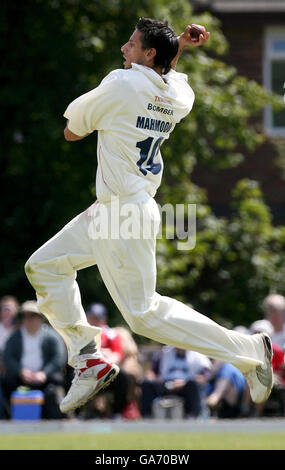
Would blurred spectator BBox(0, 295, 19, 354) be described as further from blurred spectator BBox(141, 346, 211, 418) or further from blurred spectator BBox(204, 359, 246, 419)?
blurred spectator BBox(204, 359, 246, 419)

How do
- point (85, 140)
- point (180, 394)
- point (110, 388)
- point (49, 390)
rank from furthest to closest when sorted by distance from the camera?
point (85, 140), point (180, 394), point (110, 388), point (49, 390)

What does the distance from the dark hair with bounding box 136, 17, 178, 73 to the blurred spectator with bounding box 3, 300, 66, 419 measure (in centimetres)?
635

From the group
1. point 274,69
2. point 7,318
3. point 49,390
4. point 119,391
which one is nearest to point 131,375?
point 119,391

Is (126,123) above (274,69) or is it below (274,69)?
below

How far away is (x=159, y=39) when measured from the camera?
696 cm

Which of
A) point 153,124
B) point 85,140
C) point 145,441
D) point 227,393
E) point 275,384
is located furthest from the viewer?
point 85,140

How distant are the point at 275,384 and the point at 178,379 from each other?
1.25 meters

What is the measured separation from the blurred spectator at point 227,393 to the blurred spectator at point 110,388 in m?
1.06

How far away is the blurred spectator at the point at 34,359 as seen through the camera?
1277 centimetres

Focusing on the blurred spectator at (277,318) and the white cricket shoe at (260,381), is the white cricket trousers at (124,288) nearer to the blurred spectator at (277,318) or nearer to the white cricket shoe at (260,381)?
the white cricket shoe at (260,381)

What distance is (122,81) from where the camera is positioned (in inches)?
269

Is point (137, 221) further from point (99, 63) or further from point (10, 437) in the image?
point (99, 63)

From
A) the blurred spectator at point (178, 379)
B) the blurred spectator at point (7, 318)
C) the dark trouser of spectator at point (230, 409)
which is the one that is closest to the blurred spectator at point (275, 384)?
the dark trouser of spectator at point (230, 409)

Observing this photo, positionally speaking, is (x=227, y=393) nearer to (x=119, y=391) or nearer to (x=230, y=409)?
(x=230, y=409)
